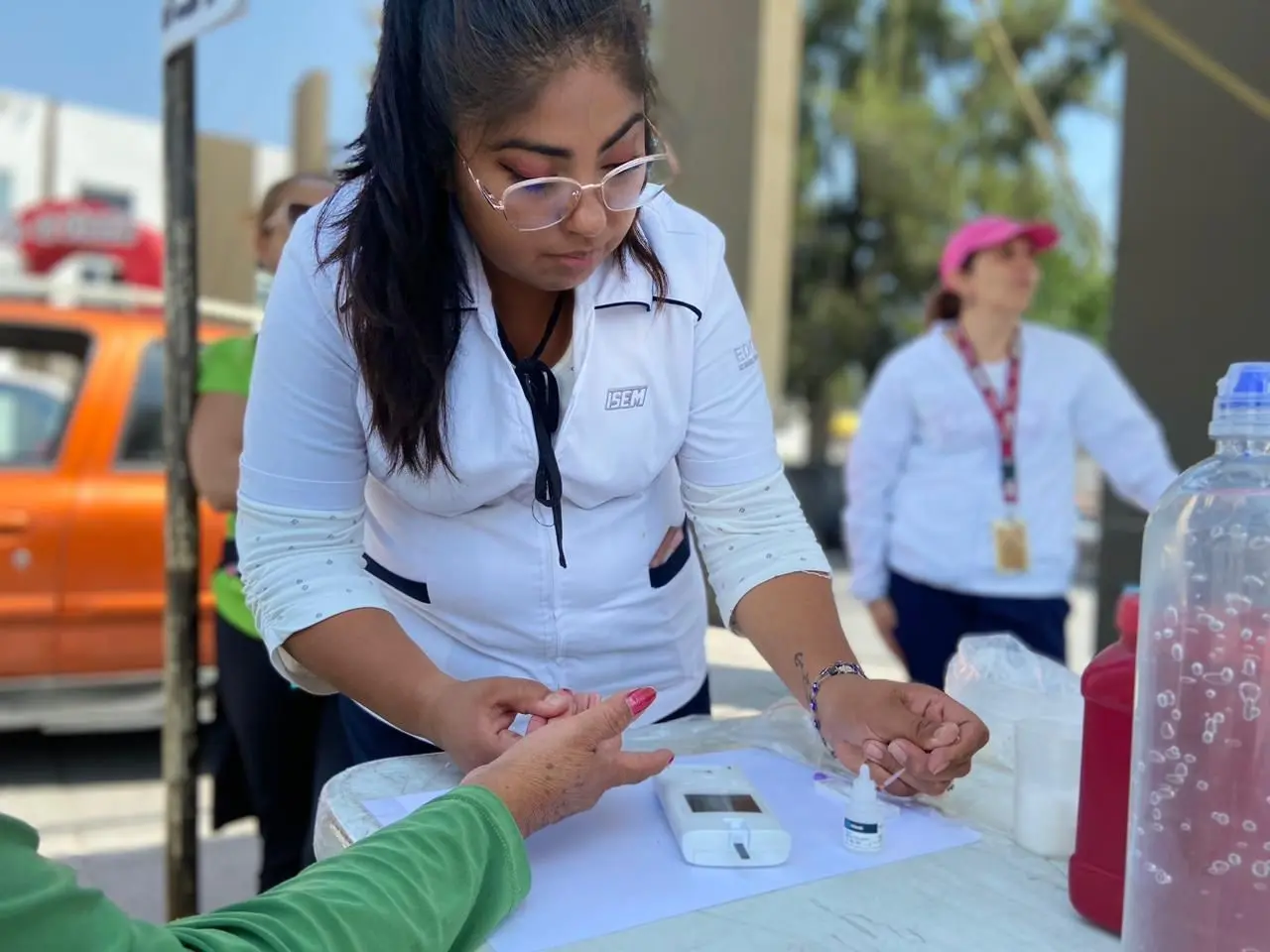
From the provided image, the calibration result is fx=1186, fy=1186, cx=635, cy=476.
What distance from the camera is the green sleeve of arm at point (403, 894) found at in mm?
816

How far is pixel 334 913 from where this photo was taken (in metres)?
0.83

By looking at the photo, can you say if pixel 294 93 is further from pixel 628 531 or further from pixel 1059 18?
pixel 1059 18

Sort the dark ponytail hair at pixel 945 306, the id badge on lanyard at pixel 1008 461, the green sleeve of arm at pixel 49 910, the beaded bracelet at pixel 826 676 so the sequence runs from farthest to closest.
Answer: the dark ponytail hair at pixel 945 306
the id badge on lanyard at pixel 1008 461
the beaded bracelet at pixel 826 676
the green sleeve of arm at pixel 49 910

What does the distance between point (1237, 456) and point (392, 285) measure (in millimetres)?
803

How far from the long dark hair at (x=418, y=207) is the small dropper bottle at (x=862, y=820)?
529mm

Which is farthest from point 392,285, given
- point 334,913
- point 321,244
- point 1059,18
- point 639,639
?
point 1059,18

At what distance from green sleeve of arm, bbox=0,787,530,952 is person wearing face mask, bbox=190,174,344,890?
1407mm

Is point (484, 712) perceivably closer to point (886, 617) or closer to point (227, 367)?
point (227, 367)

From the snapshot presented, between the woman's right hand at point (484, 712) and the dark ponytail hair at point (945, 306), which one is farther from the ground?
the dark ponytail hair at point (945, 306)

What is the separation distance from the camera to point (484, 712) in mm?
1146

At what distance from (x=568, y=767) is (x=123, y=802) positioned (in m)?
3.41

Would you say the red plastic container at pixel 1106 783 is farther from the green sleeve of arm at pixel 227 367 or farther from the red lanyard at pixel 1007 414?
the red lanyard at pixel 1007 414

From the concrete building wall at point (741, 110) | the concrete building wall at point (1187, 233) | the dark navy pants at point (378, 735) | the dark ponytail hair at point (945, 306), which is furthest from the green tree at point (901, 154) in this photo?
the dark navy pants at point (378, 735)

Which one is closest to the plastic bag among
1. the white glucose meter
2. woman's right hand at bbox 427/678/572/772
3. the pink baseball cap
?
the white glucose meter
